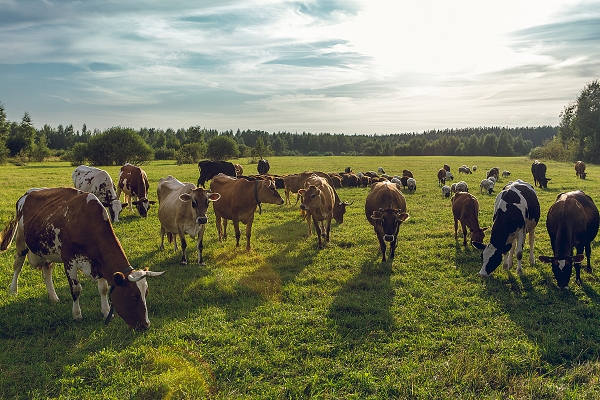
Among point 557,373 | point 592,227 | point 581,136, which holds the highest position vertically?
point 581,136

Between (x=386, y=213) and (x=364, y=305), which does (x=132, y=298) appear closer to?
(x=364, y=305)

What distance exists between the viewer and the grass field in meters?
4.66

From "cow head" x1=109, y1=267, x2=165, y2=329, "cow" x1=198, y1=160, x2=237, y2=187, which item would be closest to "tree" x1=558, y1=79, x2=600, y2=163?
"cow" x1=198, y1=160, x2=237, y2=187

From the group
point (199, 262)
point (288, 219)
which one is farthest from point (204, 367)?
point (288, 219)

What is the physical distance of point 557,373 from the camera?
16.2 feet

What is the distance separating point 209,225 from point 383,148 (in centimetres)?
11222

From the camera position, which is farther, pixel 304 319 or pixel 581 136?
pixel 581 136

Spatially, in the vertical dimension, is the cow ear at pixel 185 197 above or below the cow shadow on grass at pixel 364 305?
above

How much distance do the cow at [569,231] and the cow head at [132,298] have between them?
25.0 ft

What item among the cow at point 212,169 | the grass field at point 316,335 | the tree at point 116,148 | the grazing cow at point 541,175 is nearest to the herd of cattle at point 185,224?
the grass field at point 316,335

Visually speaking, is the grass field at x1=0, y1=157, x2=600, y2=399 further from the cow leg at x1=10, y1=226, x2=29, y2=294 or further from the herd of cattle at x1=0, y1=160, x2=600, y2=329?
the herd of cattle at x1=0, y1=160, x2=600, y2=329

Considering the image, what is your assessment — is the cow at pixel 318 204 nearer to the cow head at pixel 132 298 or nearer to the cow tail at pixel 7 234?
the cow head at pixel 132 298

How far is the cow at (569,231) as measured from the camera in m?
7.51

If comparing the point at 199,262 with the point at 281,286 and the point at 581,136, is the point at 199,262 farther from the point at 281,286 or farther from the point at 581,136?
the point at 581,136
